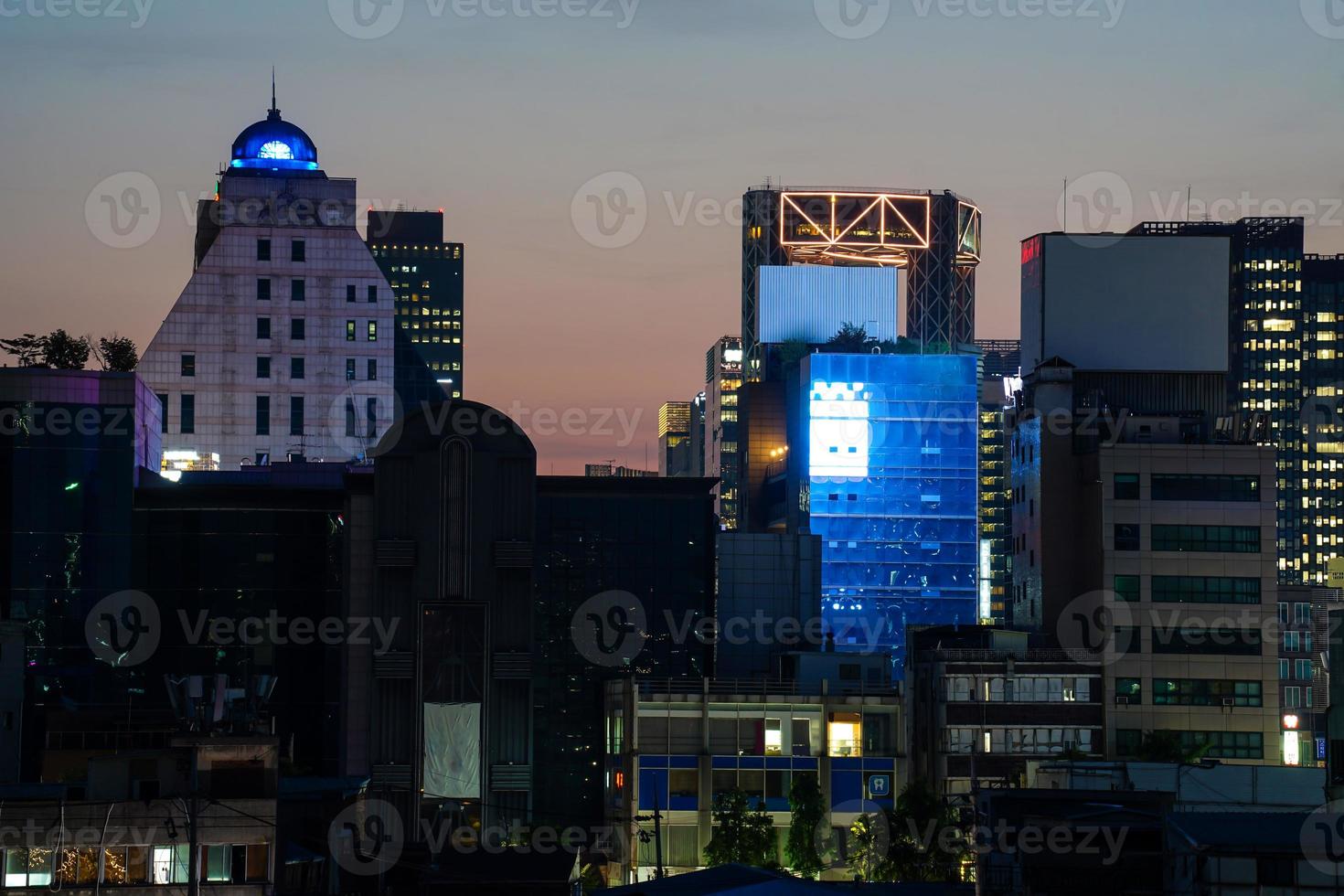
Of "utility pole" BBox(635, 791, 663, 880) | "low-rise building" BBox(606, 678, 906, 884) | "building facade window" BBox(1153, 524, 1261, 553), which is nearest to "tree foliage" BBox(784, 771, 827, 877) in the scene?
"low-rise building" BBox(606, 678, 906, 884)

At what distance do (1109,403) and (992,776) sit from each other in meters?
35.4

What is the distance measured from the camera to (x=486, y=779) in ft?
362

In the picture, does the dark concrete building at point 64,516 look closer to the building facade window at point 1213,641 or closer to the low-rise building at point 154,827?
the low-rise building at point 154,827

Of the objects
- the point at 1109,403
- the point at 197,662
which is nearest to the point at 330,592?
the point at 197,662

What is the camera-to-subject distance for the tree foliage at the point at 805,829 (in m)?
116

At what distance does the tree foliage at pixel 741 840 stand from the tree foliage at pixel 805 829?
1229 mm

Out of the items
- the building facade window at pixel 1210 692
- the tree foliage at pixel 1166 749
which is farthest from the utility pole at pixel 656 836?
the building facade window at pixel 1210 692
